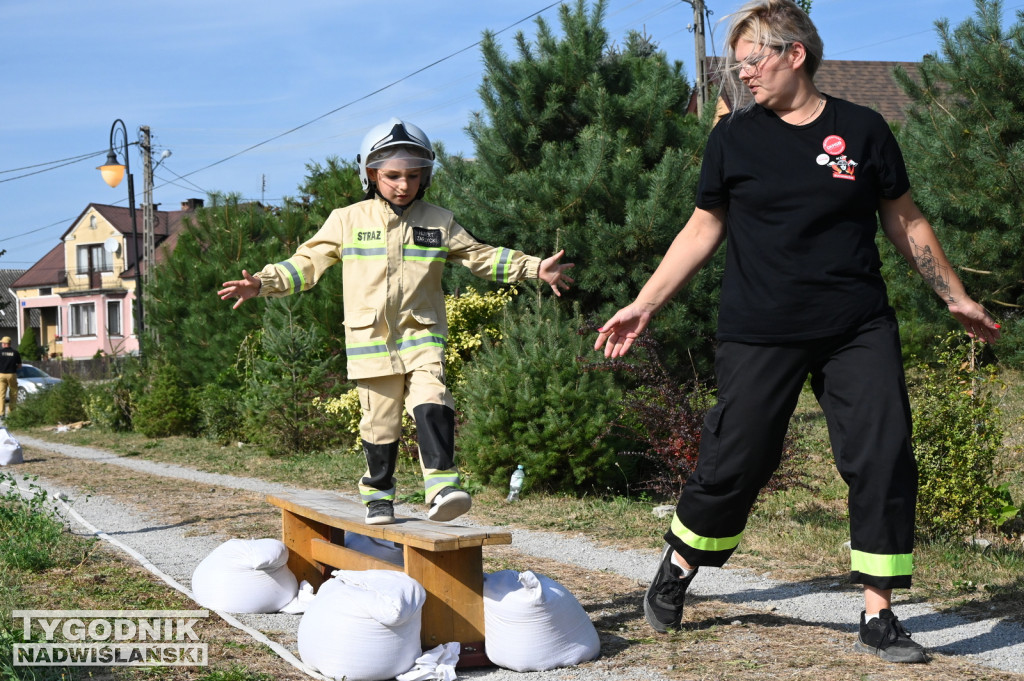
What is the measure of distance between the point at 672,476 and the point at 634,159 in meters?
3.66

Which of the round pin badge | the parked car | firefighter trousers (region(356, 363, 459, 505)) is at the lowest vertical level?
the parked car

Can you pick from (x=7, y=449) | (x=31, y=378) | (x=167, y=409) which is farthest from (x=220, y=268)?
(x=31, y=378)

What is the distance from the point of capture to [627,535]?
6879mm

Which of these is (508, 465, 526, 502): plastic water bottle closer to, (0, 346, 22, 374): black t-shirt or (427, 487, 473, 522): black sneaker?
(427, 487, 473, 522): black sneaker

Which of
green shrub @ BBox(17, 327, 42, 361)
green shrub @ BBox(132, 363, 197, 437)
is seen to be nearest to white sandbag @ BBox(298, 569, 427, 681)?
green shrub @ BBox(132, 363, 197, 437)

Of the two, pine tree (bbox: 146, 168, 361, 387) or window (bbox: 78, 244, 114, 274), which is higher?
window (bbox: 78, 244, 114, 274)

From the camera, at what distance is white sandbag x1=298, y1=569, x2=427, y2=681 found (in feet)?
12.1

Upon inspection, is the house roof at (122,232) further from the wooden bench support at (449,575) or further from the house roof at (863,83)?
the wooden bench support at (449,575)

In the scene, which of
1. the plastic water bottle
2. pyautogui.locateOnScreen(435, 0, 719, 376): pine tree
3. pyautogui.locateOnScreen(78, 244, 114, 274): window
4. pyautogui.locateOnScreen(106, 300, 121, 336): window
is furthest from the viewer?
pyautogui.locateOnScreen(78, 244, 114, 274): window

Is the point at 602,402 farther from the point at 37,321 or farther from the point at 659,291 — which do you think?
the point at 37,321

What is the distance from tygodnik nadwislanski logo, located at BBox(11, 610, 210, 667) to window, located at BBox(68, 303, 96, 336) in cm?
6006

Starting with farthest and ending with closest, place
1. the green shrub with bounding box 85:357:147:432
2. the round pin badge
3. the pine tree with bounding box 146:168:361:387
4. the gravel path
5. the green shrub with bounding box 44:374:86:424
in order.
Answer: the green shrub with bounding box 44:374:86:424 → the green shrub with bounding box 85:357:147:432 → the pine tree with bounding box 146:168:361:387 → the gravel path → the round pin badge

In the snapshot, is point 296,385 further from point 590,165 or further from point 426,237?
point 426,237

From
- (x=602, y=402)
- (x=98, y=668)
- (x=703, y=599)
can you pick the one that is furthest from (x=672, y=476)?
(x=98, y=668)
